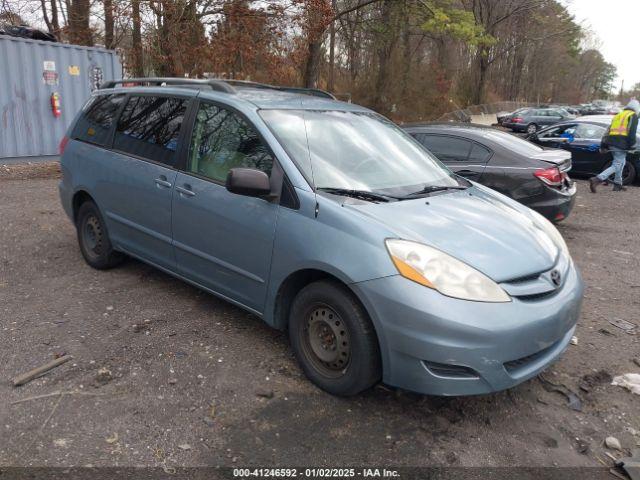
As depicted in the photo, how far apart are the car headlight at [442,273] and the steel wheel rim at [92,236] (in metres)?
3.28

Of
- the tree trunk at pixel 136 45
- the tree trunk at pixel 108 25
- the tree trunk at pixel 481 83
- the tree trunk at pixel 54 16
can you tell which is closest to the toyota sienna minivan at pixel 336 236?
the tree trunk at pixel 136 45

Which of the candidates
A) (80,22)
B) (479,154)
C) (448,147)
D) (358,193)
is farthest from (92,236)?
(80,22)

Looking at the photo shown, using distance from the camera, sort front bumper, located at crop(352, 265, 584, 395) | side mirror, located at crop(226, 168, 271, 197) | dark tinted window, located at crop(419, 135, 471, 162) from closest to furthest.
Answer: front bumper, located at crop(352, 265, 584, 395) < side mirror, located at crop(226, 168, 271, 197) < dark tinted window, located at crop(419, 135, 471, 162)

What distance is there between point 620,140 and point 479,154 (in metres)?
5.54

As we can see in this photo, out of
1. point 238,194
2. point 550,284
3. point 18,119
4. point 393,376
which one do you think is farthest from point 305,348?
point 18,119

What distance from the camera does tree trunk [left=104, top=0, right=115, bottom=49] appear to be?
41.1 feet

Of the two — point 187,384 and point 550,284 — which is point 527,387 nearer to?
point 550,284

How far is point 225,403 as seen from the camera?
3092mm

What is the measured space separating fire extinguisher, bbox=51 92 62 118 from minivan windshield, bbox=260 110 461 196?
9.53 m

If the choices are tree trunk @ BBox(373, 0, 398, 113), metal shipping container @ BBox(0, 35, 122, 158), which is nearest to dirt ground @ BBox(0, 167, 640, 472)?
metal shipping container @ BBox(0, 35, 122, 158)

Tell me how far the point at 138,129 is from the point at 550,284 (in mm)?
3452

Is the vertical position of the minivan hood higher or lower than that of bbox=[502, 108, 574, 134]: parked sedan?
higher

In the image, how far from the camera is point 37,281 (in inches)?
194

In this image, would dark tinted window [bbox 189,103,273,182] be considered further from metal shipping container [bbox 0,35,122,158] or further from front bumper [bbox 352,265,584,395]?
metal shipping container [bbox 0,35,122,158]
